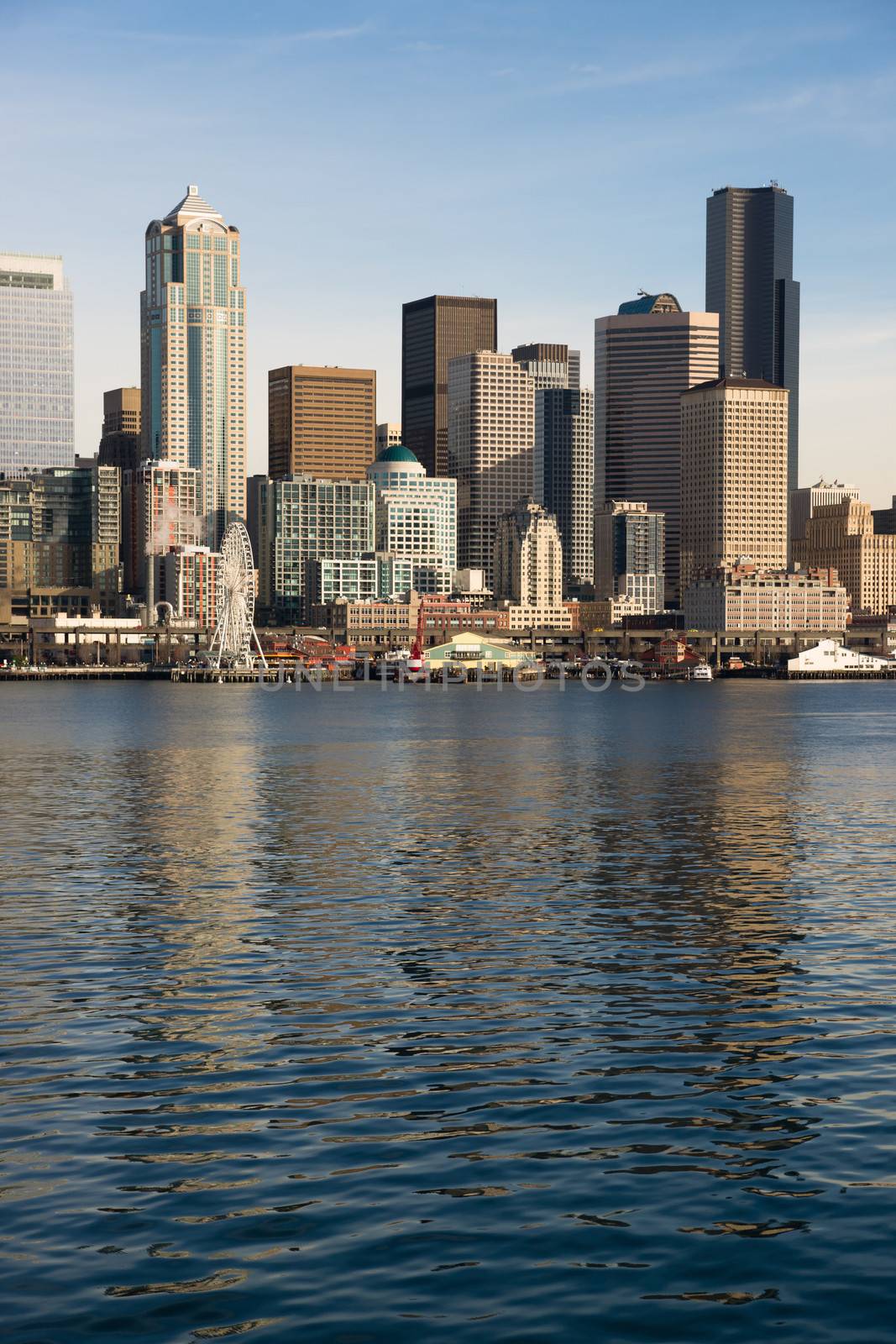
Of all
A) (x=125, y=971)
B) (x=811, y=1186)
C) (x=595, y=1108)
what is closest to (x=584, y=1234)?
(x=811, y=1186)

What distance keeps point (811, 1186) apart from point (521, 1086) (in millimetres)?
6166

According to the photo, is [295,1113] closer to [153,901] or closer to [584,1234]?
[584,1234]

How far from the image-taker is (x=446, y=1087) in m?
28.4

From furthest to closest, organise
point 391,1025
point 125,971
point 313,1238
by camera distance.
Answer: point 125,971, point 391,1025, point 313,1238

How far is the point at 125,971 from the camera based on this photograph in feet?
125

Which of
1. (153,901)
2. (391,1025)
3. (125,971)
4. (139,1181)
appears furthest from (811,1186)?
(153,901)

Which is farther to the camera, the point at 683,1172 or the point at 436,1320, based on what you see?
the point at 683,1172

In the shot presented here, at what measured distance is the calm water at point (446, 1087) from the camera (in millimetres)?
19953

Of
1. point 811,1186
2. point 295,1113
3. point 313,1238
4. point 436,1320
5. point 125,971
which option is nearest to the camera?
point 436,1320

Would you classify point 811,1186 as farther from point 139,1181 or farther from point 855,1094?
point 139,1181

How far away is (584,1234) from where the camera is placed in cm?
2161

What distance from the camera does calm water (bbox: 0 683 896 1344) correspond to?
19953 mm

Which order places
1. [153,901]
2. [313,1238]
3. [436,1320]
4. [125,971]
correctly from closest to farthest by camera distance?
[436,1320] → [313,1238] → [125,971] → [153,901]

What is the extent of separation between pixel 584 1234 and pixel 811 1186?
12.5 ft
